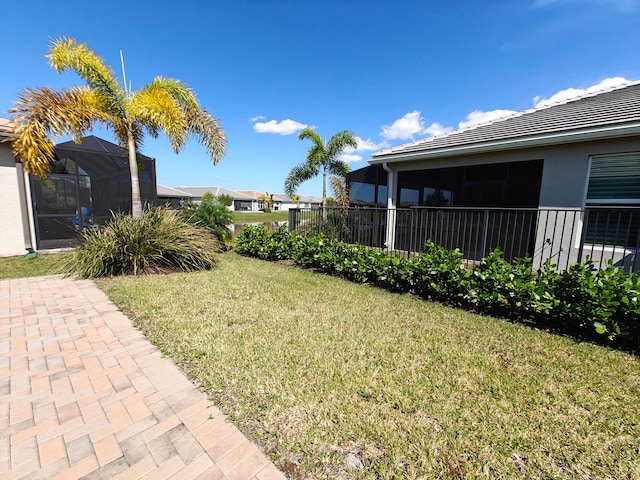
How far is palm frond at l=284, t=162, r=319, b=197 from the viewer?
14086mm

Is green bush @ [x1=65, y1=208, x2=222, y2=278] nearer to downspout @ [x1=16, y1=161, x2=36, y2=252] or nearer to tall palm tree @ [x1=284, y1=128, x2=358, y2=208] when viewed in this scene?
downspout @ [x1=16, y1=161, x2=36, y2=252]

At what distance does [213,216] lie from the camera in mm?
9039

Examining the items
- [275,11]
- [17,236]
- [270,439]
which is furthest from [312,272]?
[17,236]

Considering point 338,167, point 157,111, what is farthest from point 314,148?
point 157,111

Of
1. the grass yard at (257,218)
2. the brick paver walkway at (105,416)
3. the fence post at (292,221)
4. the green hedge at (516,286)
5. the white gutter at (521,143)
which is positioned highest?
the white gutter at (521,143)

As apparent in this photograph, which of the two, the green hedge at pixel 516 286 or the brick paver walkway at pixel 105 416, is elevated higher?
the green hedge at pixel 516 286

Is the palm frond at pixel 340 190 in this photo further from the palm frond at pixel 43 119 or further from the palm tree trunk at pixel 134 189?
the palm frond at pixel 43 119

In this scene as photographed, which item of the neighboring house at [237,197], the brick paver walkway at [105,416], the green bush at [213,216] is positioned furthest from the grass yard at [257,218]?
the neighboring house at [237,197]

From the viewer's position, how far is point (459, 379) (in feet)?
8.00

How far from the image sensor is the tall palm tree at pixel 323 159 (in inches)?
532

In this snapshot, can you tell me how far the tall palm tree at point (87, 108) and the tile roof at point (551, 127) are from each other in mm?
6149

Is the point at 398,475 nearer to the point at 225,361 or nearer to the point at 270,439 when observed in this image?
the point at 270,439

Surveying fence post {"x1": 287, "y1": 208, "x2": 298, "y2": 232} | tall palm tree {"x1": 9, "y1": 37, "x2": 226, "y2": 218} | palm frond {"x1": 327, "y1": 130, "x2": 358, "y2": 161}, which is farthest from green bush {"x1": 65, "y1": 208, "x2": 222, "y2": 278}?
palm frond {"x1": 327, "y1": 130, "x2": 358, "y2": 161}

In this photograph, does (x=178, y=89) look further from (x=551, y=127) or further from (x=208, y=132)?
(x=551, y=127)
